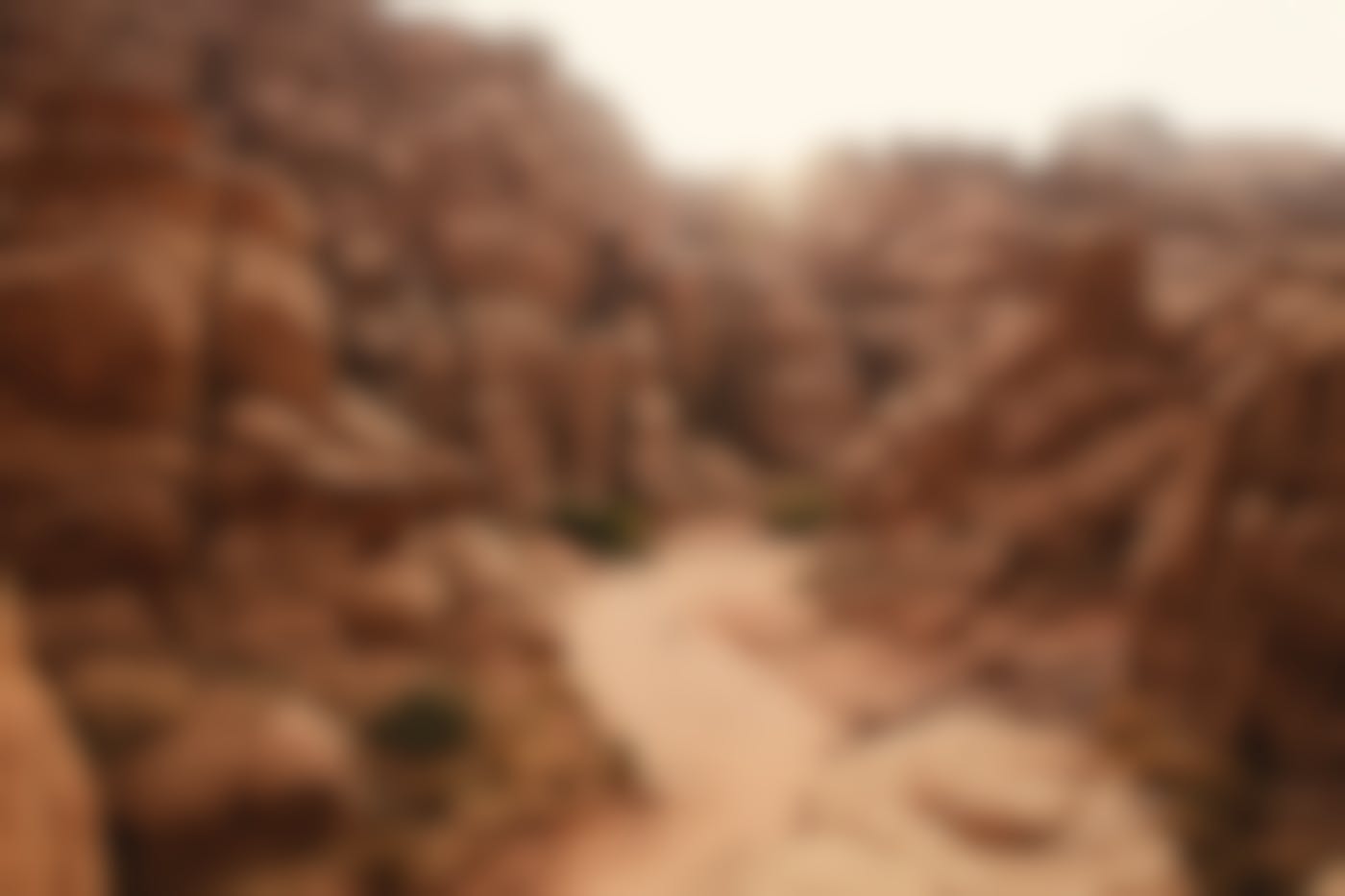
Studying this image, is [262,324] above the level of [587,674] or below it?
above

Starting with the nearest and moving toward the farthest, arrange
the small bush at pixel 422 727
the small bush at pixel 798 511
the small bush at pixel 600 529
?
1. the small bush at pixel 422 727
2. the small bush at pixel 600 529
3. the small bush at pixel 798 511

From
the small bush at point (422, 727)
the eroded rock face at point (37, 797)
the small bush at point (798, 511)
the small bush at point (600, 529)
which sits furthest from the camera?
the small bush at point (798, 511)

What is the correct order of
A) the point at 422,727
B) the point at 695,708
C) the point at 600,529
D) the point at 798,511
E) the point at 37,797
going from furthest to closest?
1. the point at 798,511
2. the point at 600,529
3. the point at 695,708
4. the point at 422,727
5. the point at 37,797

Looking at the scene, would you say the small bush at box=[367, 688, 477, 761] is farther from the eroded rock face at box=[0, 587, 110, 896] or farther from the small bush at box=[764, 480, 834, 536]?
the small bush at box=[764, 480, 834, 536]

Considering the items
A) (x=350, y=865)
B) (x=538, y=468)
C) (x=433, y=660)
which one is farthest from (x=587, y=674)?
(x=538, y=468)

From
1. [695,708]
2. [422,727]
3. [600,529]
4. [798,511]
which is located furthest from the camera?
[798,511]

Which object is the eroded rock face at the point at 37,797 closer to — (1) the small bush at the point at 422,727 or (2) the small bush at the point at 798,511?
(1) the small bush at the point at 422,727

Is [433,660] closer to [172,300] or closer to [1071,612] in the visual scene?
[172,300]

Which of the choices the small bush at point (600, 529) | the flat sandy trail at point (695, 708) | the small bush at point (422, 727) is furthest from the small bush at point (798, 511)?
the small bush at point (422, 727)

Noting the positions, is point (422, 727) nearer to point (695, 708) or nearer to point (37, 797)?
Result: point (37, 797)

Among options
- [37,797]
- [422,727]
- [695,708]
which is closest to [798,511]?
[695,708]

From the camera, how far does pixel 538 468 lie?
27.9m

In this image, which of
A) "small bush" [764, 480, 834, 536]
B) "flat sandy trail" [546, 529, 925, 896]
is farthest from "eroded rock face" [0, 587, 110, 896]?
"small bush" [764, 480, 834, 536]

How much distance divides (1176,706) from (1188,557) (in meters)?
2.07
